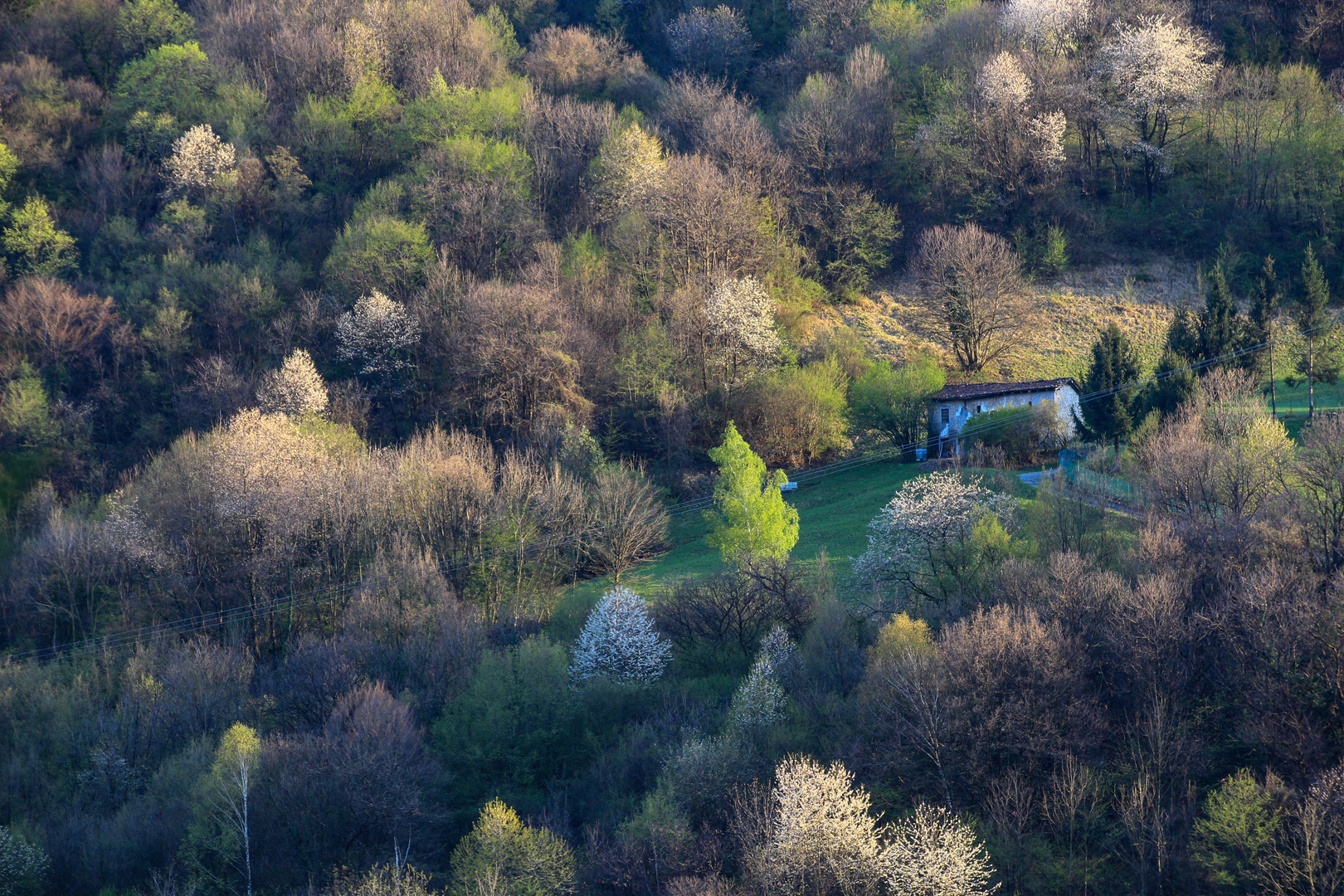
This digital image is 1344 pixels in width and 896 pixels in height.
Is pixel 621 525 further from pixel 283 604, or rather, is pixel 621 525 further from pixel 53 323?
pixel 53 323

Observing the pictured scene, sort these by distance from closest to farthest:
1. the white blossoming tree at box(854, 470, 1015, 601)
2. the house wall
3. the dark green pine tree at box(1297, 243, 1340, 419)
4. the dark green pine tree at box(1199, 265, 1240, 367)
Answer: the white blossoming tree at box(854, 470, 1015, 601) < the dark green pine tree at box(1199, 265, 1240, 367) < the dark green pine tree at box(1297, 243, 1340, 419) < the house wall

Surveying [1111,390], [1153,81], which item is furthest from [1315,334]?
[1153,81]

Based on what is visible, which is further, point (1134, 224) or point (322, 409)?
point (1134, 224)

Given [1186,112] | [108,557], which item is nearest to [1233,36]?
[1186,112]

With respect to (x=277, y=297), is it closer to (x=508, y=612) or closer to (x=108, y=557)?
(x=108, y=557)

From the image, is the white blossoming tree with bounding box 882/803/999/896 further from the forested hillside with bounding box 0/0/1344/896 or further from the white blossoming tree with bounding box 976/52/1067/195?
the white blossoming tree with bounding box 976/52/1067/195

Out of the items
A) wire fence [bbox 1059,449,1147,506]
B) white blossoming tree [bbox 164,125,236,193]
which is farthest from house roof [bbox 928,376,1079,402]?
white blossoming tree [bbox 164,125,236,193]

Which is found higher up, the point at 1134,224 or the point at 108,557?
the point at 1134,224
